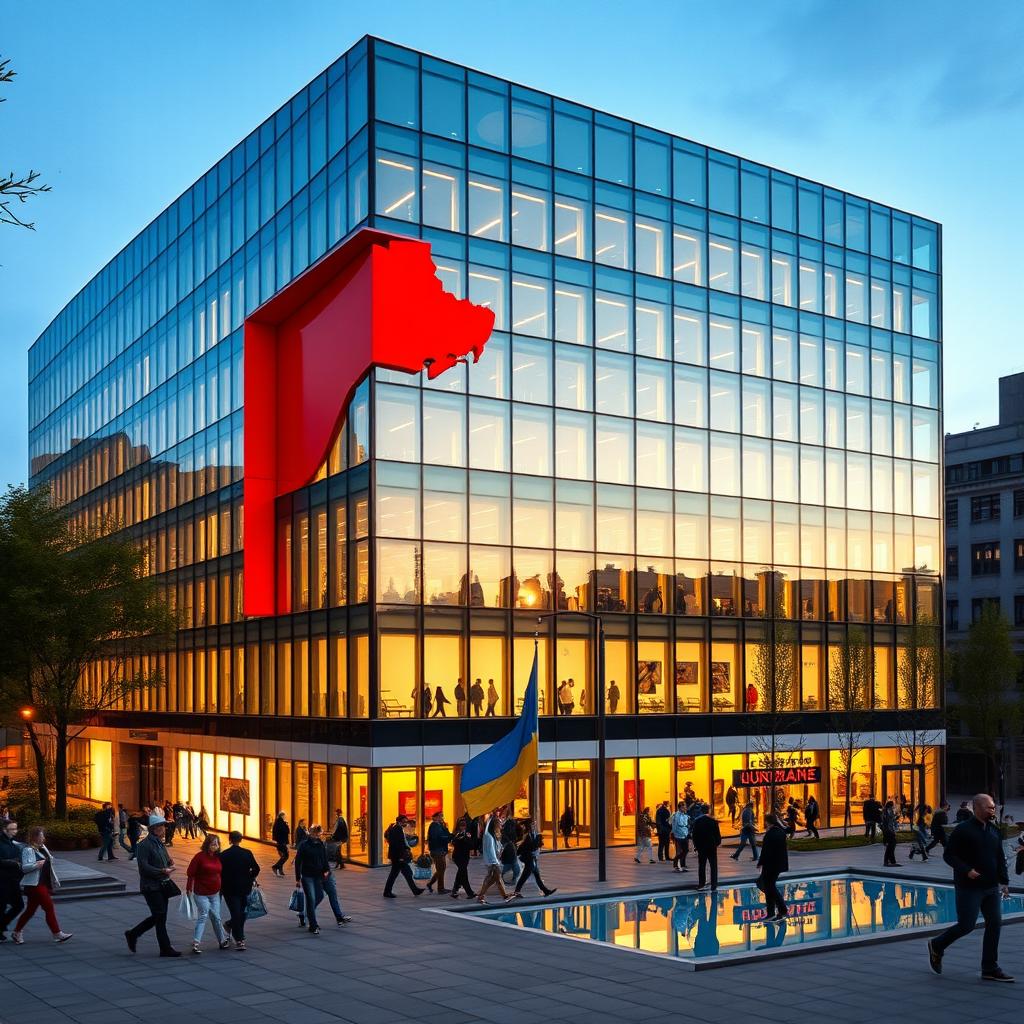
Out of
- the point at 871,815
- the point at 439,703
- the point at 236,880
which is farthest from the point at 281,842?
the point at 871,815

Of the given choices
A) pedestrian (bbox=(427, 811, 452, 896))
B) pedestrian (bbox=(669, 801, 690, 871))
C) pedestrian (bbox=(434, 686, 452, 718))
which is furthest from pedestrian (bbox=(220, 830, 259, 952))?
pedestrian (bbox=(434, 686, 452, 718))

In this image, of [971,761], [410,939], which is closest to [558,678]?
[410,939]

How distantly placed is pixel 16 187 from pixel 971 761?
78.8 meters

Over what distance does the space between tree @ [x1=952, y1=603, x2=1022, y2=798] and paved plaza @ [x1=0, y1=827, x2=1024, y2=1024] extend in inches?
1959

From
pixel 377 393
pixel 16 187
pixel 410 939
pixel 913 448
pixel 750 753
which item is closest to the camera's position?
pixel 16 187

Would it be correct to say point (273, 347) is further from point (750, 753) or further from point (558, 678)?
point (750, 753)

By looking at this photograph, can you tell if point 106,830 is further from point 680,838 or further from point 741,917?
point 741,917

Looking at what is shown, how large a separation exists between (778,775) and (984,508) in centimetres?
4151

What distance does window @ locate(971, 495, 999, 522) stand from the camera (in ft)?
273

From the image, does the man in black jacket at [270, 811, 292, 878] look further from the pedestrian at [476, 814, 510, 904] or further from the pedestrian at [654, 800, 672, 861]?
the pedestrian at [654, 800, 672, 861]

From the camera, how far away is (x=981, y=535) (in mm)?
84062

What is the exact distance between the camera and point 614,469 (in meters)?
45.5

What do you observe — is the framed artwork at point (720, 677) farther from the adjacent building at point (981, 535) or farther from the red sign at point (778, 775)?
the adjacent building at point (981, 535)

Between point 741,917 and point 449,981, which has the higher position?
point 449,981
